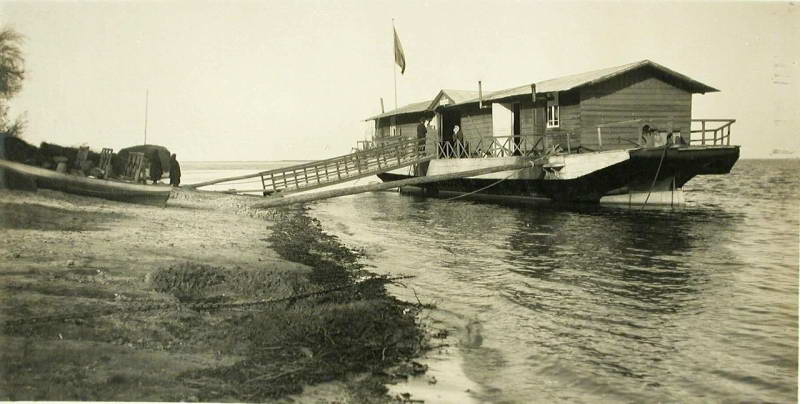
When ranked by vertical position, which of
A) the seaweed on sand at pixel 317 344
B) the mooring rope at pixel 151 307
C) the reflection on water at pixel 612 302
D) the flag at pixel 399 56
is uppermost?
the flag at pixel 399 56

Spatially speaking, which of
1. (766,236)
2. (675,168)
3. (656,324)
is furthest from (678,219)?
(656,324)

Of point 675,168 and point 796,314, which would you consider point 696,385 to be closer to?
point 796,314

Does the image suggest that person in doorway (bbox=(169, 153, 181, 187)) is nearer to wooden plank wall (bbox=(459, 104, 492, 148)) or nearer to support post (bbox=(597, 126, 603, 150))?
wooden plank wall (bbox=(459, 104, 492, 148))

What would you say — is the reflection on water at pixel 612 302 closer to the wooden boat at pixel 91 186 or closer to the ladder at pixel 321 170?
the ladder at pixel 321 170

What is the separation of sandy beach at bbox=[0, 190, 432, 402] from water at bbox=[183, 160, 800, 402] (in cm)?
122

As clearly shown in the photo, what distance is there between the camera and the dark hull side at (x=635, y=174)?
18578 millimetres

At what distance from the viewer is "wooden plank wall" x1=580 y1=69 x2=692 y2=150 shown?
2119 cm

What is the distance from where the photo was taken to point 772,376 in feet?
19.7

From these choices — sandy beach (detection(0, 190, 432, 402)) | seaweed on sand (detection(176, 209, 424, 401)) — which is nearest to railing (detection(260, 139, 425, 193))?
sandy beach (detection(0, 190, 432, 402))

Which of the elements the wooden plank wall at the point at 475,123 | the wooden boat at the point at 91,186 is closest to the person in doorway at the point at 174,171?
the wooden boat at the point at 91,186

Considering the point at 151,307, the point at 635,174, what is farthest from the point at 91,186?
the point at 635,174

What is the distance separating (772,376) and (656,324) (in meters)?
1.62

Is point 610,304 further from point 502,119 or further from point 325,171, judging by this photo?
point 502,119

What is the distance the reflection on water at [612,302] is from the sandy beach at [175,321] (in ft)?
4.35
